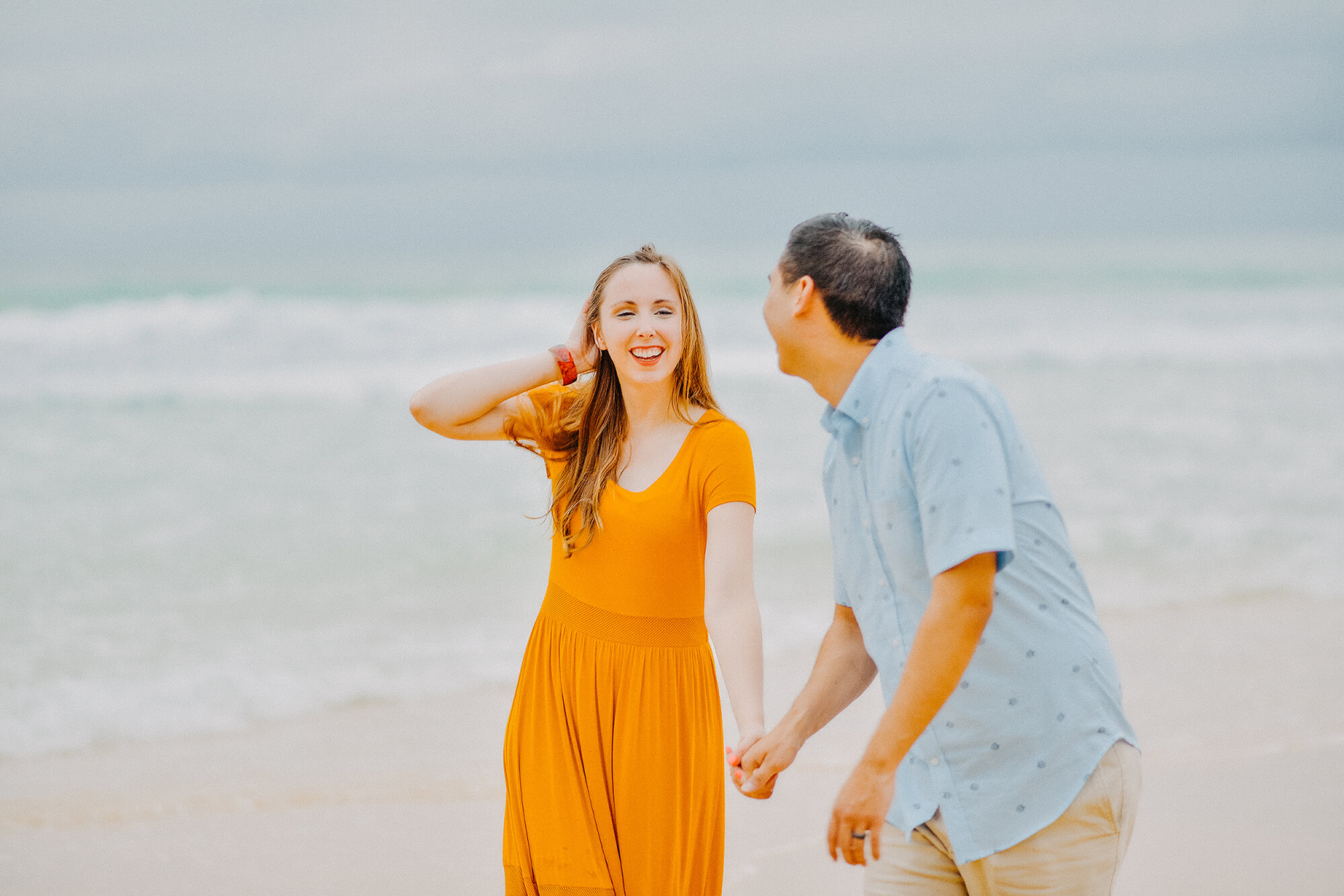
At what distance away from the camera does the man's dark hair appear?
2055 mm

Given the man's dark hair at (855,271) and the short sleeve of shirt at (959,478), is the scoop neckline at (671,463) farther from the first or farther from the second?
the short sleeve of shirt at (959,478)

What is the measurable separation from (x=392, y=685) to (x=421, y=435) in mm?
6015

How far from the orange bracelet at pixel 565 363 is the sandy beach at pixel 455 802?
1.97m

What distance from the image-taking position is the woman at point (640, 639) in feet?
9.01

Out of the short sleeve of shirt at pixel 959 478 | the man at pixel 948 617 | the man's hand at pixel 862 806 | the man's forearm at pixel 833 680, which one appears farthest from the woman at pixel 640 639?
the short sleeve of shirt at pixel 959 478

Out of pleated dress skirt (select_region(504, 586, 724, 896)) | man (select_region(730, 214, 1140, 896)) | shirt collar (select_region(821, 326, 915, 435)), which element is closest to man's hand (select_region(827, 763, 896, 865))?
man (select_region(730, 214, 1140, 896))

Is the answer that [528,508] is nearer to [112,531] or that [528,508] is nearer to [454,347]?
[112,531]

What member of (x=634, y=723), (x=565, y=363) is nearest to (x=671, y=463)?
(x=565, y=363)

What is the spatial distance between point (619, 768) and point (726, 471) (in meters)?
0.73

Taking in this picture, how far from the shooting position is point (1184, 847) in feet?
13.8

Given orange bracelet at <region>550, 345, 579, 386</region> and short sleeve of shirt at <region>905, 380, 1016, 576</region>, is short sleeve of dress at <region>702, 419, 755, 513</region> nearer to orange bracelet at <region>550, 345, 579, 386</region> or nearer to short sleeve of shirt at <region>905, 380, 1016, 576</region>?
orange bracelet at <region>550, 345, 579, 386</region>

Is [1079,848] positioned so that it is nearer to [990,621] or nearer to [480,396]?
[990,621]

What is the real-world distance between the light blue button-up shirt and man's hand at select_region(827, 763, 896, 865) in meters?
0.15

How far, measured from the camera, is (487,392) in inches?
116
